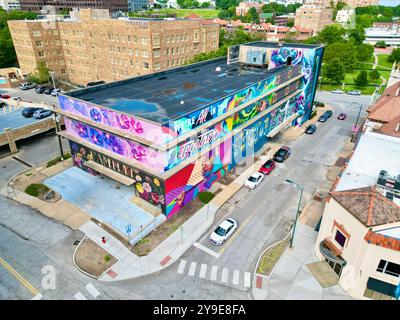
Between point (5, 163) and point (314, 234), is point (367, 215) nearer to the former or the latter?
point (314, 234)

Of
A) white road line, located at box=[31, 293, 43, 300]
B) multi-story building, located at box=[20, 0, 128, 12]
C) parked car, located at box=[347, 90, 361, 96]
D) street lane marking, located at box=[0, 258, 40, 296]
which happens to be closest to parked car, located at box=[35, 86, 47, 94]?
street lane marking, located at box=[0, 258, 40, 296]

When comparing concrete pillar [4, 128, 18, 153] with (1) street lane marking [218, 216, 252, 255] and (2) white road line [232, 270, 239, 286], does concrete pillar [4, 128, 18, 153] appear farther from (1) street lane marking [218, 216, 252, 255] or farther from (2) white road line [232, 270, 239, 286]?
(2) white road line [232, 270, 239, 286]

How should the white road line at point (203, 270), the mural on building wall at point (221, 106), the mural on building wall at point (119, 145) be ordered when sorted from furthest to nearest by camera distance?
the mural on building wall at point (221, 106), the mural on building wall at point (119, 145), the white road line at point (203, 270)

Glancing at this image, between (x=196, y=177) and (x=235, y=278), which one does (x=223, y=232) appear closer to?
(x=235, y=278)

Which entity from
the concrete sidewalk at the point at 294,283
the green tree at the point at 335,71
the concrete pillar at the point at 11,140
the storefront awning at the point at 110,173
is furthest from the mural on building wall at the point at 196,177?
the green tree at the point at 335,71

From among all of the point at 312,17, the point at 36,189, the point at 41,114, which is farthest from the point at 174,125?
the point at 312,17

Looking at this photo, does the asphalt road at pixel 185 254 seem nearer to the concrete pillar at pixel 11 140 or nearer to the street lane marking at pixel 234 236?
the street lane marking at pixel 234 236
